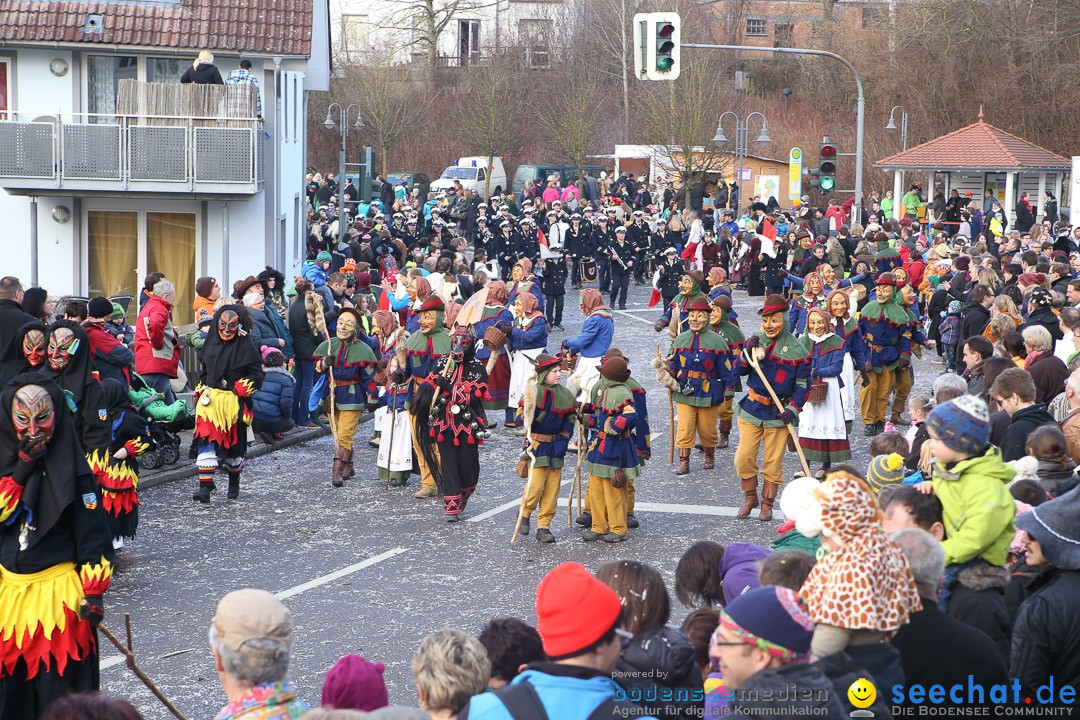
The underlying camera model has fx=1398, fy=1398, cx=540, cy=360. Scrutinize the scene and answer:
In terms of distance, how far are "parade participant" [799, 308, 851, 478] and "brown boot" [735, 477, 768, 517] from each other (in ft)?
2.97

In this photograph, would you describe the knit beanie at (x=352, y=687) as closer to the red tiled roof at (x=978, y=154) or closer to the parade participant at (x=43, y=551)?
the parade participant at (x=43, y=551)

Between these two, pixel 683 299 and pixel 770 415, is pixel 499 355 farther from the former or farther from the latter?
pixel 770 415

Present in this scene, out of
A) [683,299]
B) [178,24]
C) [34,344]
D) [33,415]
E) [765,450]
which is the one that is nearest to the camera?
[33,415]

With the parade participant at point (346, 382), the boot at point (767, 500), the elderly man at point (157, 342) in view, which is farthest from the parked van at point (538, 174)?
the boot at point (767, 500)

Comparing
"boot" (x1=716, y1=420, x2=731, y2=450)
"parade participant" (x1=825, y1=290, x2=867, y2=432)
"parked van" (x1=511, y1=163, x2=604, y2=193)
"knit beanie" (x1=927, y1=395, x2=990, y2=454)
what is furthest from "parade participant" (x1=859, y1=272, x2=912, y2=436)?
"parked van" (x1=511, y1=163, x2=604, y2=193)

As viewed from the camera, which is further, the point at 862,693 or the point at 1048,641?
the point at 1048,641

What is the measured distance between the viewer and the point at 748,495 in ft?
41.3

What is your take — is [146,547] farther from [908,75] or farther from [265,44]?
[908,75]

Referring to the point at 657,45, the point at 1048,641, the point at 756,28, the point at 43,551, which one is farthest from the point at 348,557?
the point at 756,28

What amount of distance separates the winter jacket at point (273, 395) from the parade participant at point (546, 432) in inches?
182

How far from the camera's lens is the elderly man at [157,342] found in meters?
13.9

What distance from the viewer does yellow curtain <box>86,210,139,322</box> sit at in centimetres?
2422

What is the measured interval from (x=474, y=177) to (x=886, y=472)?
47.2m

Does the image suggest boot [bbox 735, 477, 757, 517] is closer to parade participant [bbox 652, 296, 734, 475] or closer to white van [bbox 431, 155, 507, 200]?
parade participant [bbox 652, 296, 734, 475]
